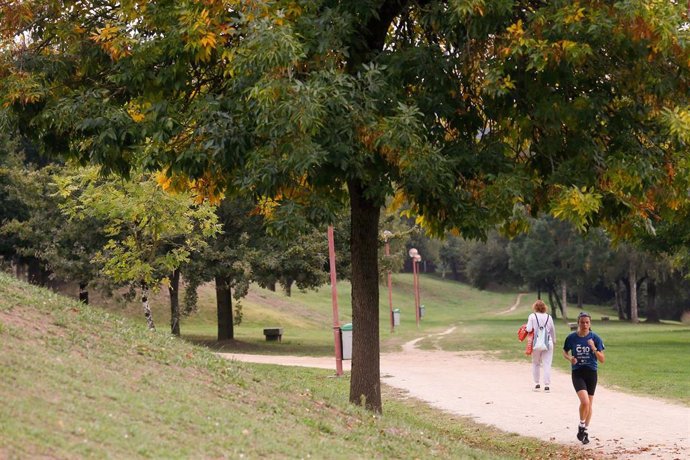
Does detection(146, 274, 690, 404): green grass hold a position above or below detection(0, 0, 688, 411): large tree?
below

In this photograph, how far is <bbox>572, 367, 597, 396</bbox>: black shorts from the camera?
12906mm

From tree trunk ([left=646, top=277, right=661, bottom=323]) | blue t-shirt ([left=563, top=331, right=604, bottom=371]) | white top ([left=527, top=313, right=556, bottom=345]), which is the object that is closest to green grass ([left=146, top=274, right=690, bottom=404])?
white top ([left=527, top=313, right=556, bottom=345])

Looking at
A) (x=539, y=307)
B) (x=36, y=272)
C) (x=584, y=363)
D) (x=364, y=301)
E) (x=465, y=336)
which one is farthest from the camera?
(x=36, y=272)

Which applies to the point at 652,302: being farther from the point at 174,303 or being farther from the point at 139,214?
the point at 139,214

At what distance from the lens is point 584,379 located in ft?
42.5

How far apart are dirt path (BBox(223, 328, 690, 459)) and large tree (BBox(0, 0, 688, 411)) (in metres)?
3.28

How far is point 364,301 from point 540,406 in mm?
5946

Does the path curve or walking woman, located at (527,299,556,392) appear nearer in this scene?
walking woman, located at (527,299,556,392)

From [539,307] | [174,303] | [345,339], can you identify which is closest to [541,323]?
[539,307]


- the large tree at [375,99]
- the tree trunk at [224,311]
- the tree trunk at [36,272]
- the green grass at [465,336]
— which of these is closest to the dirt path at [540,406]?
the green grass at [465,336]

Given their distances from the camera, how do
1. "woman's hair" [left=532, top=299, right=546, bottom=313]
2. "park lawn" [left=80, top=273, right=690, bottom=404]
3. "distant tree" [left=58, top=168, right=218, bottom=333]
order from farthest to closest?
1. "park lawn" [left=80, top=273, right=690, bottom=404]
2. "distant tree" [left=58, top=168, right=218, bottom=333]
3. "woman's hair" [left=532, top=299, right=546, bottom=313]

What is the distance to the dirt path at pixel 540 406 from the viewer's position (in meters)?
13.1

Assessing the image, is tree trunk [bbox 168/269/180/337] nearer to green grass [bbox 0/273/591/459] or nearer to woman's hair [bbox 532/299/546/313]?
woman's hair [bbox 532/299/546/313]

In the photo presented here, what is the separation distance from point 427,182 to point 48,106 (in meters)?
4.79
